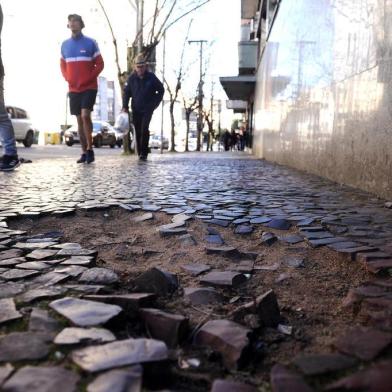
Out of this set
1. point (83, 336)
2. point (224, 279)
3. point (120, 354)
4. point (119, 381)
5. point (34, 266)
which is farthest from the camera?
point (34, 266)

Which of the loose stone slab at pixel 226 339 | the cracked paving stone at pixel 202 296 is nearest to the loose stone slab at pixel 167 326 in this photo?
the loose stone slab at pixel 226 339

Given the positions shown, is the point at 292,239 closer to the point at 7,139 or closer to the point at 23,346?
the point at 23,346

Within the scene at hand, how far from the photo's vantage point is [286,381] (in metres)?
1.17

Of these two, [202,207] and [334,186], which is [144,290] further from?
[334,186]

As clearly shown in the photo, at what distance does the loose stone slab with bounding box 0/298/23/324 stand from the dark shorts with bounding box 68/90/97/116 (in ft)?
22.2

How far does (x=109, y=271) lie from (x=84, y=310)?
48 centimetres

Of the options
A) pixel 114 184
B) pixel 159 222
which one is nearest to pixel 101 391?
pixel 159 222

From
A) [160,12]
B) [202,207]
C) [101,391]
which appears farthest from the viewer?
[160,12]

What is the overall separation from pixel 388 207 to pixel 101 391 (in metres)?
2.95

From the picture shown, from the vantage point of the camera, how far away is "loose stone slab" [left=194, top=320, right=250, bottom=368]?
135 centimetres

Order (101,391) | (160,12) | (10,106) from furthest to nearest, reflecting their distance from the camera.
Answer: (10,106), (160,12), (101,391)

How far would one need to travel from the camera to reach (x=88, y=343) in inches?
53.7

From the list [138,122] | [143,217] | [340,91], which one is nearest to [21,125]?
[138,122]

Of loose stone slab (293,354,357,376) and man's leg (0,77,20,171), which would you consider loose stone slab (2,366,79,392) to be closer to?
loose stone slab (293,354,357,376)
